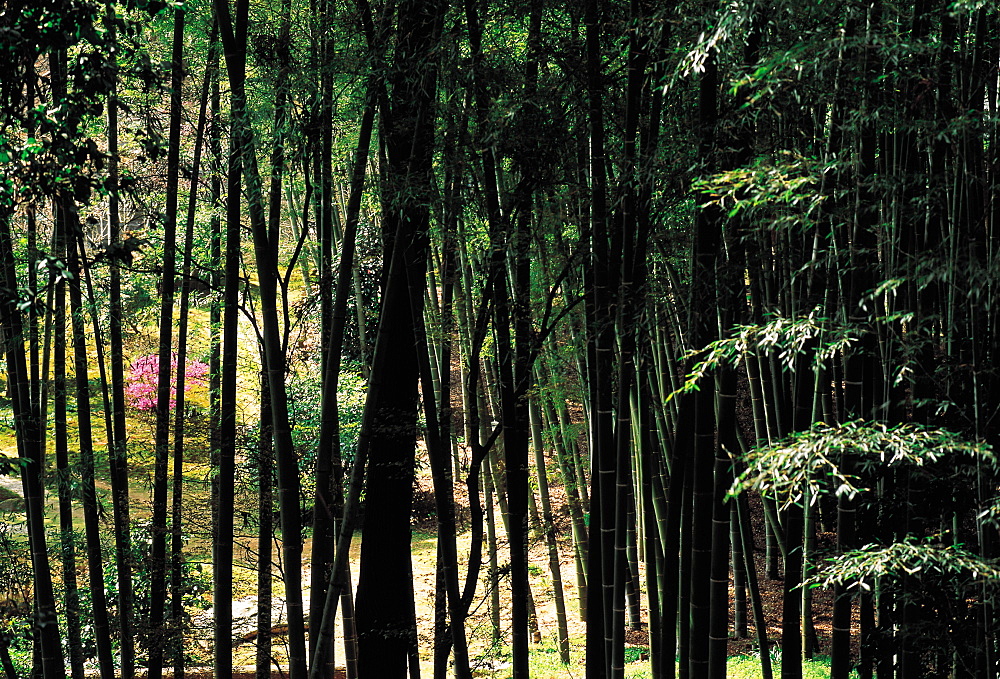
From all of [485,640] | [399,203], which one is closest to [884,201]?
[399,203]

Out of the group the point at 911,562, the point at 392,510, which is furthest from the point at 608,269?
the point at 392,510

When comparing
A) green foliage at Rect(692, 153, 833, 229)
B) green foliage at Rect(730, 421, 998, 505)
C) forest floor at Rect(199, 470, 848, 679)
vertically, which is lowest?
forest floor at Rect(199, 470, 848, 679)

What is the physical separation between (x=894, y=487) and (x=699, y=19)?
1.58 metres

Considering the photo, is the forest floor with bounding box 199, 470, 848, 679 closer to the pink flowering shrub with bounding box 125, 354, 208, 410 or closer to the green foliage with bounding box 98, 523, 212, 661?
the green foliage with bounding box 98, 523, 212, 661

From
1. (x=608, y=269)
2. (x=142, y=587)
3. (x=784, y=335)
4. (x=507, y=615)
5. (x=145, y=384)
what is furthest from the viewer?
(x=145, y=384)

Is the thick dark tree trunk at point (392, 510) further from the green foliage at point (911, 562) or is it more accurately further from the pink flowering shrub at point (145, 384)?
the pink flowering shrub at point (145, 384)

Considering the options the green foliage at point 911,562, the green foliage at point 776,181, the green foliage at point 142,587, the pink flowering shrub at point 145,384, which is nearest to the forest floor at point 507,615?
the green foliage at point 142,587

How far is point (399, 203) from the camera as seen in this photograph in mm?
3492

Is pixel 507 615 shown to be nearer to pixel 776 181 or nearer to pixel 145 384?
pixel 145 384

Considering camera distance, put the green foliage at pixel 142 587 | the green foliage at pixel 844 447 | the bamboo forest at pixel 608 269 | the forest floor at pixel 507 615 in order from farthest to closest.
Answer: the forest floor at pixel 507 615, the green foliage at pixel 142 587, the bamboo forest at pixel 608 269, the green foliage at pixel 844 447

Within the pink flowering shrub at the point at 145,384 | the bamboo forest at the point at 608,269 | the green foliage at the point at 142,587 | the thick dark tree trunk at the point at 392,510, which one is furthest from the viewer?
the pink flowering shrub at the point at 145,384

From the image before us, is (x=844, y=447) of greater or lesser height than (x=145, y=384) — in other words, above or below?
above

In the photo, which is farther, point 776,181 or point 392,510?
point 392,510

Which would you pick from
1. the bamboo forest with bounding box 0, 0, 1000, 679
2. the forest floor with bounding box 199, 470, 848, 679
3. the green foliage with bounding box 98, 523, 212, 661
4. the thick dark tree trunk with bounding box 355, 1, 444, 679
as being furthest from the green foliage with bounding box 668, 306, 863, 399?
the green foliage with bounding box 98, 523, 212, 661
